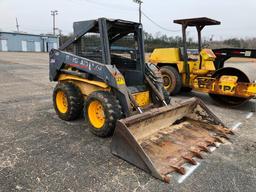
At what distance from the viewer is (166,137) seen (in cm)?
390

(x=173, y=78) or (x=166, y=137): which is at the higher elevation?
(x=173, y=78)

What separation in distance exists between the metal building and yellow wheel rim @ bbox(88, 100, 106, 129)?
1649 inches

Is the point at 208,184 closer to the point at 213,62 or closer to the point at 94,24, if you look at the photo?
the point at 94,24

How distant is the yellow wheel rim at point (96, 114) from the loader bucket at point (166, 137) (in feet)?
2.67

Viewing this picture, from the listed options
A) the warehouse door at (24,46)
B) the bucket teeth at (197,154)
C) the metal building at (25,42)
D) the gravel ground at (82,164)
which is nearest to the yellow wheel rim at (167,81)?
the gravel ground at (82,164)

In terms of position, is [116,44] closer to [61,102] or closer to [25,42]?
[61,102]

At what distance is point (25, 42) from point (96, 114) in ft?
158

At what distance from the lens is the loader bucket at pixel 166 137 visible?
3127 millimetres

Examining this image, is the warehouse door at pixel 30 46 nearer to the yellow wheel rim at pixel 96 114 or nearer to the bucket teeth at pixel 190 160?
the yellow wheel rim at pixel 96 114

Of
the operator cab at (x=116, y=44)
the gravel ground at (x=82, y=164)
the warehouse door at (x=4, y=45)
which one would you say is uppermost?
the warehouse door at (x=4, y=45)

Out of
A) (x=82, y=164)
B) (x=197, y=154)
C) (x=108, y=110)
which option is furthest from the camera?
(x=108, y=110)

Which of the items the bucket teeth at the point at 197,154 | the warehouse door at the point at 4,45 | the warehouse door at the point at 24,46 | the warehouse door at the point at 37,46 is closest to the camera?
the bucket teeth at the point at 197,154

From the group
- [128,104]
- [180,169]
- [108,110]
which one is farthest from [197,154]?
[108,110]

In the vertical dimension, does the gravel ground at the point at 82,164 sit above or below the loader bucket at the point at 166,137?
below
